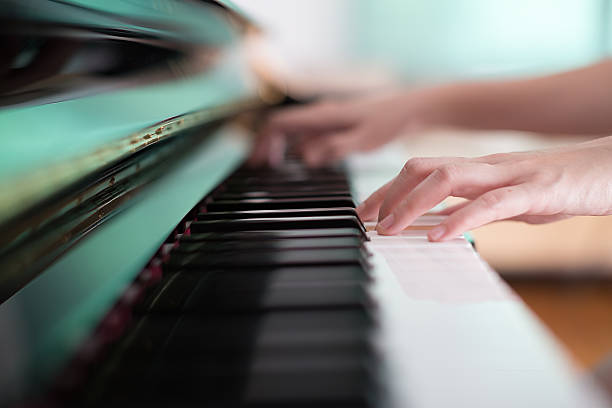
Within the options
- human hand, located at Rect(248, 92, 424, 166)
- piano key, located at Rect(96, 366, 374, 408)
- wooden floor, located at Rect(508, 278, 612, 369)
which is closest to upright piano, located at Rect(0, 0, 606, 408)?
piano key, located at Rect(96, 366, 374, 408)

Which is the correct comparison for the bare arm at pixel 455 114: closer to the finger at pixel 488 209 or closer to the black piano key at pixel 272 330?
the finger at pixel 488 209

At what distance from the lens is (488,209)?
58 cm

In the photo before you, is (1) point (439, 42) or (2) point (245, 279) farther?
(1) point (439, 42)

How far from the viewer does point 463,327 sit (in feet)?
1.33

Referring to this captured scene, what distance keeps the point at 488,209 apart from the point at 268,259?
224mm

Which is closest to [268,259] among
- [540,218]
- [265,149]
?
[540,218]

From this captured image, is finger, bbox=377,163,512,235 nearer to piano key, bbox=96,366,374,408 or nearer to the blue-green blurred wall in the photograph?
piano key, bbox=96,366,374,408

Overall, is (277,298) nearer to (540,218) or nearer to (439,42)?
(540,218)

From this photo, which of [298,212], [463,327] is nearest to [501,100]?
[298,212]

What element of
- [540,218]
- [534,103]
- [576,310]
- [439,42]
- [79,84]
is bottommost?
[576,310]

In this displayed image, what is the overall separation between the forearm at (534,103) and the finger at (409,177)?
0.74 metres

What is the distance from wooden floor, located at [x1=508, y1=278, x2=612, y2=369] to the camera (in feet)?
7.19

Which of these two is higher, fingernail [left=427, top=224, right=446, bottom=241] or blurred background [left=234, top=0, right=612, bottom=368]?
blurred background [left=234, top=0, right=612, bottom=368]

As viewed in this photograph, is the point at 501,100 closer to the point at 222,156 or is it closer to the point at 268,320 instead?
the point at 222,156
